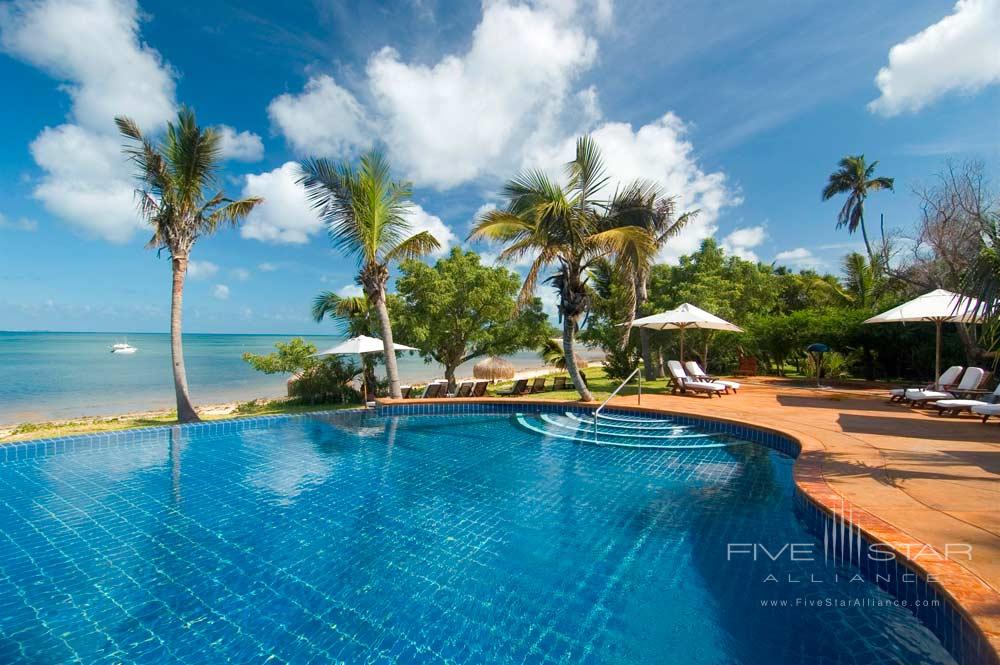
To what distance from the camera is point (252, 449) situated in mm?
8453

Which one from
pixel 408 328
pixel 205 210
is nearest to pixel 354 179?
pixel 205 210

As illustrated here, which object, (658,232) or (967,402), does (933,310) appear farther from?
(658,232)

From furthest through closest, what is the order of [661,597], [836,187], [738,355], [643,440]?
1. [836,187]
2. [738,355]
3. [643,440]
4. [661,597]

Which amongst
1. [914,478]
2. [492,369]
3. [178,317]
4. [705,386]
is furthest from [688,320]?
[178,317]

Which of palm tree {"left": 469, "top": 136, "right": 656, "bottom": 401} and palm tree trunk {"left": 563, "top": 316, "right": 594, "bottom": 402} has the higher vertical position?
palm tree {"left": 469, "top": 136, "right": 656, "bottom": 401}

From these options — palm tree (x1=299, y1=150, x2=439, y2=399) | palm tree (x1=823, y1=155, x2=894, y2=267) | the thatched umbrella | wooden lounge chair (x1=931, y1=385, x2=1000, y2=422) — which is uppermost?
palm tree (x1=823, y1=155, x2=894, y2=267)

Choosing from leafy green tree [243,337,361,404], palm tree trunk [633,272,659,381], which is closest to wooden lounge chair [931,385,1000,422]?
palm tree trunk [633,272,659,381]

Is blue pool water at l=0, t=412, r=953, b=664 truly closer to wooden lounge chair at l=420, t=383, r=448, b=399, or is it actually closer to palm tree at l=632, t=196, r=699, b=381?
wooden lounge chair at l=420, t=383, r=448, b=399

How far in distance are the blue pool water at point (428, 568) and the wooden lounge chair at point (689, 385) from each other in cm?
430

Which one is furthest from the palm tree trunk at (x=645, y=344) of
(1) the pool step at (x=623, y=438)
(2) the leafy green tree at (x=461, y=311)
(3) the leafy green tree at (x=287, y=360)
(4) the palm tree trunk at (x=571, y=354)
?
(3) the leafy green tree at (x=287, y=360)

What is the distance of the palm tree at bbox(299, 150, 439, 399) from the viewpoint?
481 inches

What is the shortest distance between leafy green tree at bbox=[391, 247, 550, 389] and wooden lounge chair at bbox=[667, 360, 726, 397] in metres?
5.78

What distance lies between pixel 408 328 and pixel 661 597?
1400 centimetres

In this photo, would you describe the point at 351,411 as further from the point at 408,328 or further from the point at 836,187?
the point at 836,187
